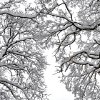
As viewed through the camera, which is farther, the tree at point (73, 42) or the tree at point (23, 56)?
the tree at point (23, 56)

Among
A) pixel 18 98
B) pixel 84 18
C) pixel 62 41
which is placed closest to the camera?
pixel 62 41

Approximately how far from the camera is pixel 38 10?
857 cm

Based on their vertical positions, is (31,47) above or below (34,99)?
above

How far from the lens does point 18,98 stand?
34.0 ft

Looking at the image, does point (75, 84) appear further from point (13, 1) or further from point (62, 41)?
point (13, 1)

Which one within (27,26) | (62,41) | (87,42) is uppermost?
(27,26)

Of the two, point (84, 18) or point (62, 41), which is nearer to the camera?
point (62, 41)

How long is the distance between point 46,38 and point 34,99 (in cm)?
347

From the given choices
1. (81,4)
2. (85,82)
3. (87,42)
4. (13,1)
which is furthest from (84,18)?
(13,1)

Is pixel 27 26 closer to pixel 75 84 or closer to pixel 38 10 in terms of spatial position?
pixel 38 10

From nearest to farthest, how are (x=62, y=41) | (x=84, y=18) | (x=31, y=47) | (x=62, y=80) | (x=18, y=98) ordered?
(x=62, y=41) → (x=62, y=80) → (x=84, y=18) → (x=18, y=98) → (x=31, y=47)

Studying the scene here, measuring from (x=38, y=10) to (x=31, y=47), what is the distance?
3438mm

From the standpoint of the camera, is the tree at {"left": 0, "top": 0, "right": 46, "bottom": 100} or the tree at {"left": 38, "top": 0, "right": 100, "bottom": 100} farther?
the tree at {"left": 0, "top": 0, "right": 46, "bottom": 100}

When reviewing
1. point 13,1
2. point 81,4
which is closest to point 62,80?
point 81,4
